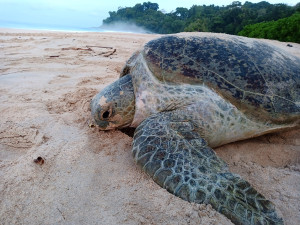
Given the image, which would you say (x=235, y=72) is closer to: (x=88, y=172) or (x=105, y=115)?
(x=105, y=115)

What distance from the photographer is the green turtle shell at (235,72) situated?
135 cm

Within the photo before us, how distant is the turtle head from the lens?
1.50 metres

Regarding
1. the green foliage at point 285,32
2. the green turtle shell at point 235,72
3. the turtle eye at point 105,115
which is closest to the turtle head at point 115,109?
the turtle eye at point 105,115

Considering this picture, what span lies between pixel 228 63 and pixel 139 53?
0.66 m

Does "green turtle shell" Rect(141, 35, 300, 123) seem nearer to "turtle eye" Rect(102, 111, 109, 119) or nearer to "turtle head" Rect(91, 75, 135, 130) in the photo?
"turtle head" Rect(91, 75, 135, 130)

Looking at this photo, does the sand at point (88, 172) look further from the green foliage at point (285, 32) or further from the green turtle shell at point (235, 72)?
the green foliage at point (285, 32)

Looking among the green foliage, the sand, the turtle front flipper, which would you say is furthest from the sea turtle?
the green foliage

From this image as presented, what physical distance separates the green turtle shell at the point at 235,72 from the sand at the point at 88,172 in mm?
268

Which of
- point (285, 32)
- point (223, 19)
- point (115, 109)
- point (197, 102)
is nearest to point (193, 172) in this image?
point (197, 102)

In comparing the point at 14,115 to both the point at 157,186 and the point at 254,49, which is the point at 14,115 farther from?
the point at 254,49

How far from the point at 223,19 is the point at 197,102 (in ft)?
65.5

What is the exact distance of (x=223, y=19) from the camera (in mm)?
18750

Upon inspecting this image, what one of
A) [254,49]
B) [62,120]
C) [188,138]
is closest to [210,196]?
[188,138]

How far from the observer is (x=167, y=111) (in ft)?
4.59
